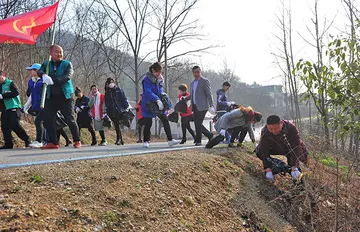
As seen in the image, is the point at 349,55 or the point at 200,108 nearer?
the point at 349,55

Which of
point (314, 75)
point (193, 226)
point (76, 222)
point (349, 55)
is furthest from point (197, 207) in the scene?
point (349, 55)

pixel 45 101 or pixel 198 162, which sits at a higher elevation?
pixel 45 101

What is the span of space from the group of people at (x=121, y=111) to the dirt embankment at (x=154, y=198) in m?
0.71

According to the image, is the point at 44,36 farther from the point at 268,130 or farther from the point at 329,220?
the point at 329,220

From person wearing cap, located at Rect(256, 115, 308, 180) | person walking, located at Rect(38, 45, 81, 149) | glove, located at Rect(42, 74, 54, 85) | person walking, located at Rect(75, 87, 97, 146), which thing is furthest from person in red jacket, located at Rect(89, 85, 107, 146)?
person wearing cap, located at Rect(256, 115, 308, 180)

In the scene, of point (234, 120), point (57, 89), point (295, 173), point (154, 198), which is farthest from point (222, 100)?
point (154, 198)

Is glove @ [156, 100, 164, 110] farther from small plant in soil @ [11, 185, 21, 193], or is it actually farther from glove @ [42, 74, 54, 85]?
small plant in soil @ [11, 185, 21, 193]

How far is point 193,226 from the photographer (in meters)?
3.50

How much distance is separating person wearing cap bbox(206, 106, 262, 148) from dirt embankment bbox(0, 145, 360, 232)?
2.90 feet

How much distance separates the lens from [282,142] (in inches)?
231

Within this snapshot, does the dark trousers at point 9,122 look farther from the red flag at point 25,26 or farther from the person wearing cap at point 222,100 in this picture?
the person wearing cap at point 222,100

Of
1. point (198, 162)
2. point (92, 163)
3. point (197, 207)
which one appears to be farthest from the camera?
point (198, 162)

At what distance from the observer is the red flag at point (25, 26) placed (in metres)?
6.31

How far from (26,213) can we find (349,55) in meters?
4.29
